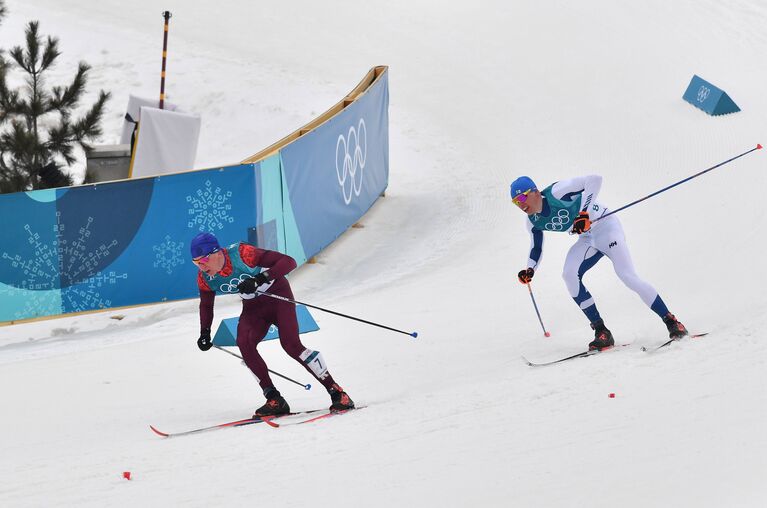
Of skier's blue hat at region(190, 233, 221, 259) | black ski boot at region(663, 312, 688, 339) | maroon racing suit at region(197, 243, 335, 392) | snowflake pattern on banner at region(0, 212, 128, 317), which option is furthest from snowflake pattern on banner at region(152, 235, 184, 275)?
black ski boot at region(663, 312, 688, 339)

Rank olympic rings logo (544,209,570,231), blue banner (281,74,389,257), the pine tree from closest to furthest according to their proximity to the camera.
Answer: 1. olympic rings logo (544,209,570,231)
2. blue banner (281,74,389,257)
3. the pine tree

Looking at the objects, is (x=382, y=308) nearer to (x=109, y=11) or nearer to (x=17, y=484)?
(x=17, y=484)

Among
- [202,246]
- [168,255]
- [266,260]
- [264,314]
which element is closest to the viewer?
[202,246]

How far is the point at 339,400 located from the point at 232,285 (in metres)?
0.95

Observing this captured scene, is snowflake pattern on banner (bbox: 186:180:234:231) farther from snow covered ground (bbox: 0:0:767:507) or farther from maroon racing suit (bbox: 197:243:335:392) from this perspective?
maroon racing suit (bbox: 197:243:335:392)

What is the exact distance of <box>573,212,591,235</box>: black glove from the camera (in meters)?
6.53

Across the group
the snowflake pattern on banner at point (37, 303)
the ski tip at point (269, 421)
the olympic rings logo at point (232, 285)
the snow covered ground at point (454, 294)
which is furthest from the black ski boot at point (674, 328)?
the snowflake pattern on banner at point (37, 303)

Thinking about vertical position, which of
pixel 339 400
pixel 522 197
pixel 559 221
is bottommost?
pixel 339 400

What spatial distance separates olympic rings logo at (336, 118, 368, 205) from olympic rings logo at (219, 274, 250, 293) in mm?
5396

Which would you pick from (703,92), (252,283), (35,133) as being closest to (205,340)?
(252,283)

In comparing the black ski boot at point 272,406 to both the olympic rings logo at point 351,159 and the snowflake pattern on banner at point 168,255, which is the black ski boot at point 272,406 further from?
the olympic rings logo at point 351,159

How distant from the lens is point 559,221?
22.3ft

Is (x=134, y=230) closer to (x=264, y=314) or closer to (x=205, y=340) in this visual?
(x=205, y=340)

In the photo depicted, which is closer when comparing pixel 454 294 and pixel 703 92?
pixel 454 294
